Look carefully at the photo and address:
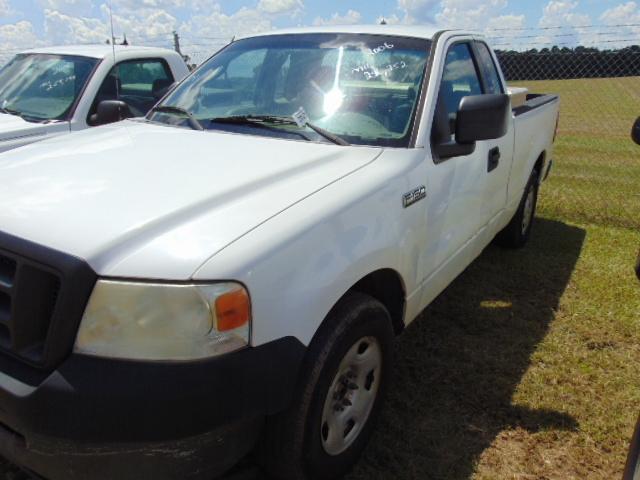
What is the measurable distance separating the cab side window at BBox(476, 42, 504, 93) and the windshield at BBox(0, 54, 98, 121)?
3.48 m

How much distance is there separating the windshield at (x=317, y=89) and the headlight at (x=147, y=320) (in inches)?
Answer: 51.1

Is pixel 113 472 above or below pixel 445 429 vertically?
above

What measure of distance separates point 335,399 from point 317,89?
1537mm

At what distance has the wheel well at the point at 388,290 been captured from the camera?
8.37 ft

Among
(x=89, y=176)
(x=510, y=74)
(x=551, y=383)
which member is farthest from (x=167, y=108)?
(x=510, y=74)

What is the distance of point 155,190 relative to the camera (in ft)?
7.07

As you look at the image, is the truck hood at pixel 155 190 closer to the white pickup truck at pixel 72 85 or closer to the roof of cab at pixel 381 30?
the roof of cab at pixel 381 30

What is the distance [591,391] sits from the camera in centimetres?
323

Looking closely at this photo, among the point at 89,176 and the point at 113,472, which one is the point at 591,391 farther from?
the point at 89,176

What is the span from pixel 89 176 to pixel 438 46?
194 cm

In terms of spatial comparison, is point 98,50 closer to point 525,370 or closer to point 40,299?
point 40,299

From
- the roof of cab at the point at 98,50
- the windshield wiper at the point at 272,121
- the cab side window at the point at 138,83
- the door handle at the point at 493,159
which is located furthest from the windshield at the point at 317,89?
the roof of cab at the point at 98,50

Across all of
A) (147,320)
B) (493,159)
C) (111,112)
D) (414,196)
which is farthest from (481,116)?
(111,112)

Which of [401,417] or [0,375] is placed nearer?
[0,375]
